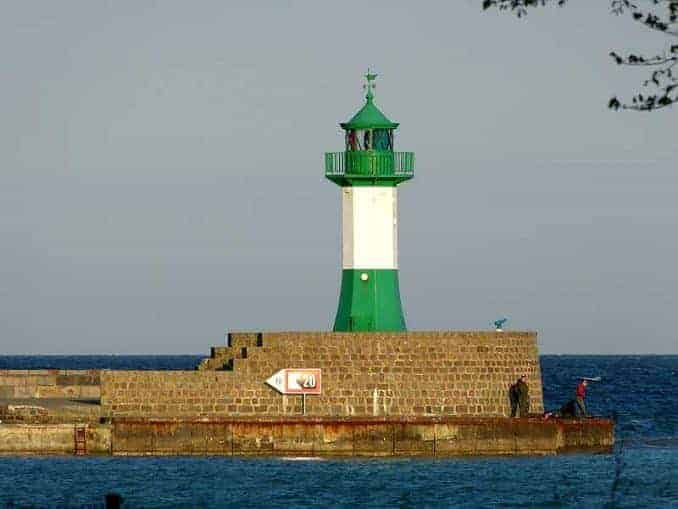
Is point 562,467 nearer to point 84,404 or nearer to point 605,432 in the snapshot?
point 605,432

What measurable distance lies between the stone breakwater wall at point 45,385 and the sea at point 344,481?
6978mm

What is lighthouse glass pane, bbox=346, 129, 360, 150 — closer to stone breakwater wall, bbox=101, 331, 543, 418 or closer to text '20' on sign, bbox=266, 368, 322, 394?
stone breakwater wall, bbox=101, 331, 543, 418

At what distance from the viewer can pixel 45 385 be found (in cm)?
4750

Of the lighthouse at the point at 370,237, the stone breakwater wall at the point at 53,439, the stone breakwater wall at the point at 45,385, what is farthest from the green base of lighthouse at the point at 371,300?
the stone breakwater wall at the point at 45,385

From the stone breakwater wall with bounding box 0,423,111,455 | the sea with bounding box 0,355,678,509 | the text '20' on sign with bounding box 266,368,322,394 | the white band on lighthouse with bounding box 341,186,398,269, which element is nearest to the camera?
the sea with bounding box 0,355,678,509

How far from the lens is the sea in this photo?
34.3m

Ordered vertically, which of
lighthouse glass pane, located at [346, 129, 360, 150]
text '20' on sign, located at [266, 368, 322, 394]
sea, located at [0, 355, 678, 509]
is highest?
lighthouse glass pane, located at [346, 129, 360, 150]

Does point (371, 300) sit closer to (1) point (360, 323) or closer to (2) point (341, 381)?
(1) point (360, 323)

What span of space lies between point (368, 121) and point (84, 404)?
8.15 meters

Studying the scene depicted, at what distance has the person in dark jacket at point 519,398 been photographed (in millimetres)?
40656

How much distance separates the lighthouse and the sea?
4896 mm

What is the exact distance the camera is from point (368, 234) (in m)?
43.6

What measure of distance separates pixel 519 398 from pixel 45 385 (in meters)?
11.9

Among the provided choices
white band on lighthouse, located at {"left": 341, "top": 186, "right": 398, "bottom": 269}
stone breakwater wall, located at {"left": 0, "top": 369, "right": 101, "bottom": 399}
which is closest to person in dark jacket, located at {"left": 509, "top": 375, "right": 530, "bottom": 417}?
white band on lighthouse, located at {"left": 341, "top": 186, "right": 398, "bottom": 269}
